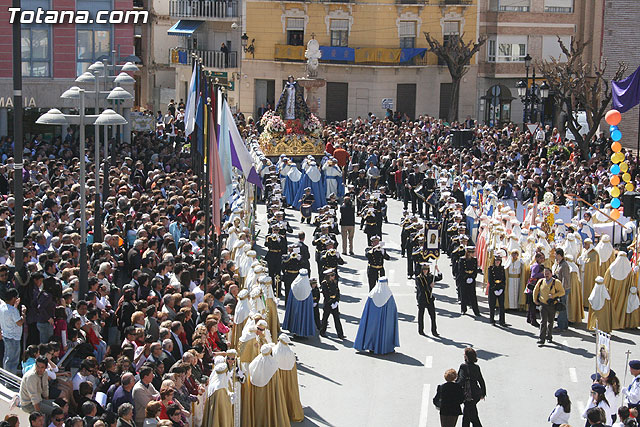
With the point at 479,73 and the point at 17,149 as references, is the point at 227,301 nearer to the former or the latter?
the point at 17,149

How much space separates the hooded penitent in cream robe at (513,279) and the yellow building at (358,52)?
32375 millimetres

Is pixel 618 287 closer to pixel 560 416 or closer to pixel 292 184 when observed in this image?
pixel 560 416

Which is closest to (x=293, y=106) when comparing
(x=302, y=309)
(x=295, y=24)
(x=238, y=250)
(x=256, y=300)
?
(x=238, y=250)

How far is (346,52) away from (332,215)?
2961 cm

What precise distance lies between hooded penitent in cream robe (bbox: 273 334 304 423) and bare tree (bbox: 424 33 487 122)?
1474 inches

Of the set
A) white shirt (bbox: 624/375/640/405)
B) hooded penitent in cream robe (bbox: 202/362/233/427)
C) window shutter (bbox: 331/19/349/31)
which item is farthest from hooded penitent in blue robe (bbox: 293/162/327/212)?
window shutter (bbox: 331/19/349/31)

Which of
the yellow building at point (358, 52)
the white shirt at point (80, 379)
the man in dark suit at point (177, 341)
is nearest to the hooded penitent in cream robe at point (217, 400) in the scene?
the man in dark suit at point (177, 341)

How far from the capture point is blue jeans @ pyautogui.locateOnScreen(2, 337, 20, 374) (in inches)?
543

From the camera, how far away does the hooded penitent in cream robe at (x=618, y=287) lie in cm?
1988

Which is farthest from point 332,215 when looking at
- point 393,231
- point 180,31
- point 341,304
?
point 180,31

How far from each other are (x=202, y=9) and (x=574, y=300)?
1388 inches

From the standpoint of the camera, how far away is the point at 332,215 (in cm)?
2428

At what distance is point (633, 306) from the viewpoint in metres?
20.0

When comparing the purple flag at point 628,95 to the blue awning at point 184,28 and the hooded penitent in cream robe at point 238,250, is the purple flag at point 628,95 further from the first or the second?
the blue awning at point 184,28
